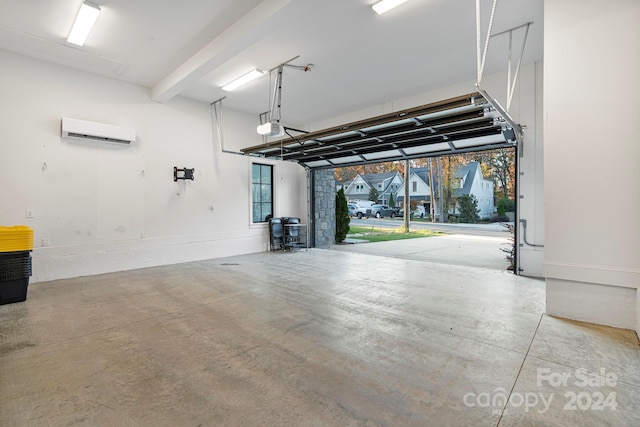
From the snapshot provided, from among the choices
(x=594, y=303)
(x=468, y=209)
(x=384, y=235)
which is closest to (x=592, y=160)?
(x=594, y=303)

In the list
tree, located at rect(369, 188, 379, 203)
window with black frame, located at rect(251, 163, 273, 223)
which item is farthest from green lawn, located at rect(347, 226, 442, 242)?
tree, located at rect(369, 188, 379, 203)

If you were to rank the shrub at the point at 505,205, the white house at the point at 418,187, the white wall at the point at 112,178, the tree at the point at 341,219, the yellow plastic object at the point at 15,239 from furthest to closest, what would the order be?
1. the white house at the point at 418,187
2. the shrub at the point at 505,205
3. the tree at the point at 341,219
4. the white wall at the point at 112,178
5. the yellow plastic object at the point at 15,239

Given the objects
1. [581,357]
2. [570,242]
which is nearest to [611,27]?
[570,242]

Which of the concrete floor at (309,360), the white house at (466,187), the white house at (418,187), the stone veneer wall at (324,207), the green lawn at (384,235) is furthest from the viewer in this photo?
the white house at (418,187)

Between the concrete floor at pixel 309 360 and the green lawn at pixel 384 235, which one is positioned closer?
the concrete floor at pixel 309 360

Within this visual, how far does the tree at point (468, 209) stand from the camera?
65.3 feet

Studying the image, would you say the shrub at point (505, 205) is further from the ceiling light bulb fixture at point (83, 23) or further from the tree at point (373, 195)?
the ceiling light bulb fixture at point (83, 23)

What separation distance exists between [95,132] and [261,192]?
398cm

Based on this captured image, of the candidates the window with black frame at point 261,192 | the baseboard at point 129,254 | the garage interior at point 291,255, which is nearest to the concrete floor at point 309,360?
the garage interior at point 291,255

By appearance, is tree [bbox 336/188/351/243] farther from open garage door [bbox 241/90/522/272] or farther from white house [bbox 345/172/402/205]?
white house [bbox 345/172/402/205]

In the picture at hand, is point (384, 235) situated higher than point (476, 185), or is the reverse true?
point (476, 185)

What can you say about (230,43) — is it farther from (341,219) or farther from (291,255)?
(341,219)

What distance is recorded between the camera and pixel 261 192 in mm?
8406

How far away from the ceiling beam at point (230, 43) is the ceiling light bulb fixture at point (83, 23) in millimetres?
1329
